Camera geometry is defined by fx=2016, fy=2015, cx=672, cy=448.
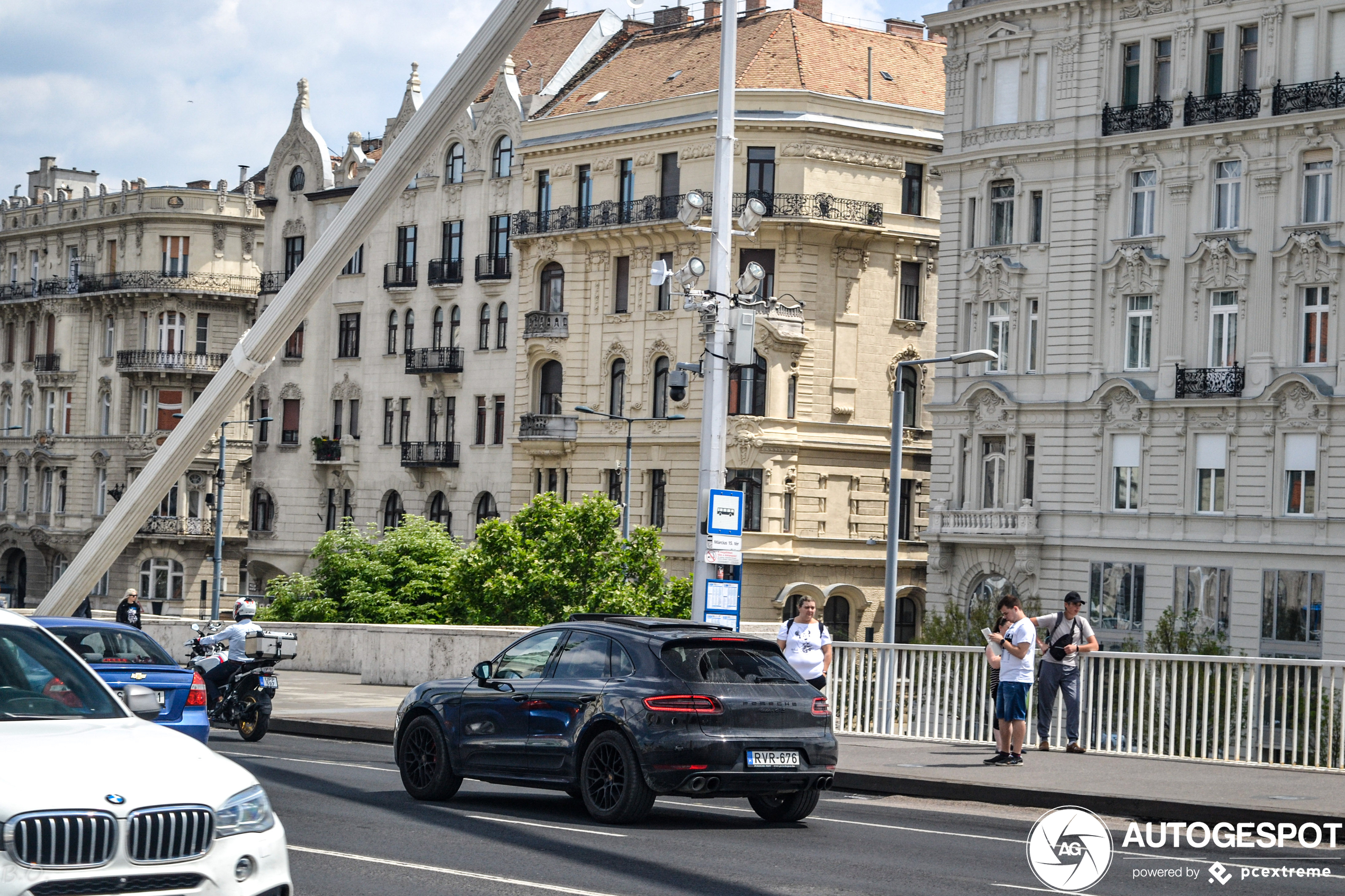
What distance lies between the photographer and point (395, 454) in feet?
249

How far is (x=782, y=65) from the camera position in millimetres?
66000

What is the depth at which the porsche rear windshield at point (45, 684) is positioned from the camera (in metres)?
9.29

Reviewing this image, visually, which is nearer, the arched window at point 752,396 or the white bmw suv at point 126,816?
the white bmw suv at point 126,816

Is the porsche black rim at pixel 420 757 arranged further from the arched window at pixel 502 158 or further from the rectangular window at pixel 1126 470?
the arched window at pixel 502 158

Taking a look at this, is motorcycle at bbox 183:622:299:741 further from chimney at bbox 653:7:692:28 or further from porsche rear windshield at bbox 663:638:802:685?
chimney at bbox 653:7:692:28

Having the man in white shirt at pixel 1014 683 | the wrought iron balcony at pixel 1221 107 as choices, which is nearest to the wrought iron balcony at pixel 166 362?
the wrought iron balcony at pixel 1221 107

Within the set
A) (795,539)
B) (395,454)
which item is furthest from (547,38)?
(795,539)

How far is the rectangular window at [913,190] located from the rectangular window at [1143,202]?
12.0 metres

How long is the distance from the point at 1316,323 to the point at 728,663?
130ft

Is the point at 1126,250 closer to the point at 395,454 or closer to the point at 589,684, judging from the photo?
the point at 395,454

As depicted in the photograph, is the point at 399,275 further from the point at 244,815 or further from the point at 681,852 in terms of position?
the point at 244,815

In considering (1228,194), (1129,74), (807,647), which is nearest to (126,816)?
(807,647)

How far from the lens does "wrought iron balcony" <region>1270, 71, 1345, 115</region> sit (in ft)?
166

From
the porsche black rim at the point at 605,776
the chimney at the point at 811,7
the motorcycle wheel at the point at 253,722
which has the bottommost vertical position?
the motorcycle wheel at the point at 253,722
